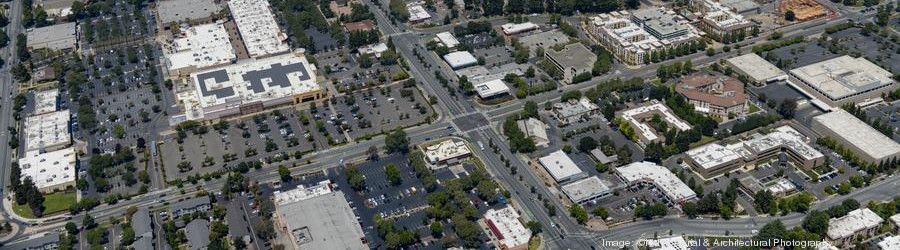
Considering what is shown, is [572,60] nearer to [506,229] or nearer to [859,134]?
[859,134]

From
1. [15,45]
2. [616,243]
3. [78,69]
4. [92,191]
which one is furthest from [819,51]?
[15,45]

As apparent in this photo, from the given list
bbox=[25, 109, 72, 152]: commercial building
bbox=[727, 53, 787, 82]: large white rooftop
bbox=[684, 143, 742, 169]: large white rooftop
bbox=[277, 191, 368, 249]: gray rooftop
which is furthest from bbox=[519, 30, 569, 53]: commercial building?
bbox=[25, 109, 72, 152]: commercial building

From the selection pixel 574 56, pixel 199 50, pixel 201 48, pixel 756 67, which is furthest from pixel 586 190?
pixel 201 48

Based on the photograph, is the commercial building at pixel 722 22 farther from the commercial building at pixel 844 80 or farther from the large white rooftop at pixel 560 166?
the large white rooftop at pixel 560 166

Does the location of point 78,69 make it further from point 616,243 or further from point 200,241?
point 616,243

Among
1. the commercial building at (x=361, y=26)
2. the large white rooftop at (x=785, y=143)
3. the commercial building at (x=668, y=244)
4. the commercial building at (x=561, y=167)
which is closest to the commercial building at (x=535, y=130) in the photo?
the commercial building at (x=561, y=167)

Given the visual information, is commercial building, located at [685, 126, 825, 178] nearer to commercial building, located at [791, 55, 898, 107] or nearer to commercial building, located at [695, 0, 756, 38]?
commercial building, located at [791, 55, 898, 107]
